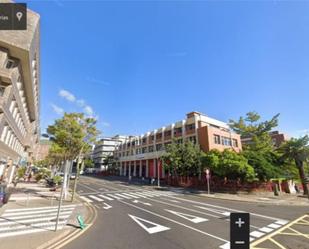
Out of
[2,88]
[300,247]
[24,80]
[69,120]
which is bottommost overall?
[300,247]

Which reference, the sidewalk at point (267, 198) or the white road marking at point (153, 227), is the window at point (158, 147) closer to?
the sidewalk at point (267, 198)

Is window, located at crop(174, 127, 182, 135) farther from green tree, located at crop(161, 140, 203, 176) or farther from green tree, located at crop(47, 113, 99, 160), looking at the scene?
green tree, located at crop(47, 113, 99, 160)

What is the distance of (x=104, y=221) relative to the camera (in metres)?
10.8

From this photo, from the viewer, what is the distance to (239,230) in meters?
3.37

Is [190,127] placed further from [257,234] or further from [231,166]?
[257,234]

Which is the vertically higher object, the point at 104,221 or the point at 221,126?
the point at 221,126

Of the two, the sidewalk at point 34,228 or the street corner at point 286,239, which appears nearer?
the sidewalk at point 34,228

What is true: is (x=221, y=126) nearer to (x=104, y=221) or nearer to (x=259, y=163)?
(x=259, y=163)

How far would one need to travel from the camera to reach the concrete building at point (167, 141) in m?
41.7

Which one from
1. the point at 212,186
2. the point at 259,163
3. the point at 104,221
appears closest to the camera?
the point at 104,221

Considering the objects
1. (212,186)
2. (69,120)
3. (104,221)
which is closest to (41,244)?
(104,221)

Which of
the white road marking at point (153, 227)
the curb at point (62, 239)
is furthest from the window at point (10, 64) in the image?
the white road marking at point (153, 227)

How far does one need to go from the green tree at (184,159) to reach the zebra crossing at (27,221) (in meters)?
25.4

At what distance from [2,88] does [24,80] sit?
632 cm
